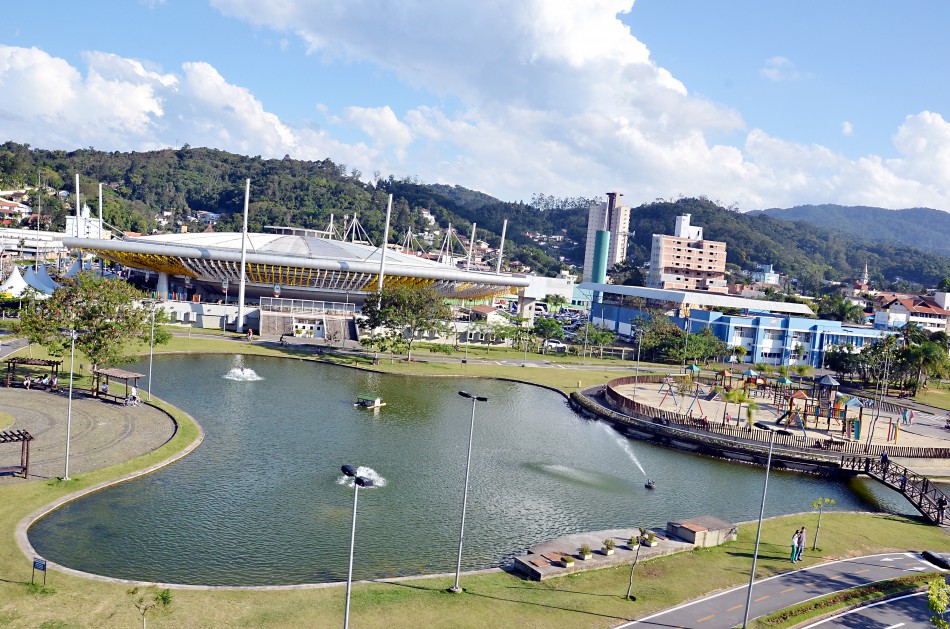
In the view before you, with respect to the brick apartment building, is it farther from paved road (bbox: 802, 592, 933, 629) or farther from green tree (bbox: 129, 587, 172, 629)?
green tree (bbox: 129, 587, 172, 629)

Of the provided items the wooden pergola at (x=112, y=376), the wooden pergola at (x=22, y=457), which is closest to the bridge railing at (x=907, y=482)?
the wooden pergola at (x=22, y=457)

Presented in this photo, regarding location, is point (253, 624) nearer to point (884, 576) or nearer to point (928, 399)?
point (884, 576)

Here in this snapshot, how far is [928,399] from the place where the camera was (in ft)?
223

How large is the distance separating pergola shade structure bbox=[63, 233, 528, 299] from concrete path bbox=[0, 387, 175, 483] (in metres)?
38.4

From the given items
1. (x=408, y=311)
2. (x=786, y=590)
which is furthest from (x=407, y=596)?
(x=408, y=311)

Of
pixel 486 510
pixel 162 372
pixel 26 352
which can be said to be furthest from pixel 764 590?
pixel 26 352

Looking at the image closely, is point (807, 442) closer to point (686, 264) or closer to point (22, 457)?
point (22, 457)

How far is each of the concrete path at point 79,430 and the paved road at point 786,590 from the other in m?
22.6

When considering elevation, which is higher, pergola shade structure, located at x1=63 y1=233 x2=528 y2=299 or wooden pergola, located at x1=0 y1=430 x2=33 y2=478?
pergola shade structure, located at x1=63 y1=233 x2=528 y2=299

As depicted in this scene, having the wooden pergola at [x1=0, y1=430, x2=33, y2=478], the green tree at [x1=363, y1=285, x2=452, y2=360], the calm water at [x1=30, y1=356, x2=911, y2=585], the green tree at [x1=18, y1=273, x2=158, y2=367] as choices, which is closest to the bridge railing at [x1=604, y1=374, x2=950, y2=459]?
the calm water at [x1=30, y1=356, x2=911, y2=585]

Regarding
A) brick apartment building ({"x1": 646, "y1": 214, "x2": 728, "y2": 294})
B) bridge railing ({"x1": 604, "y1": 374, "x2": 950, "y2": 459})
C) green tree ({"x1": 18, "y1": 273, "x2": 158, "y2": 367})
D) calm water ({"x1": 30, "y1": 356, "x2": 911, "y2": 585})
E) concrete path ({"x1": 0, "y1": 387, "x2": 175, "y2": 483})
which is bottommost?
calm water ({"x1": 30, "y1": 356, "x2": 911, "y2": 585})

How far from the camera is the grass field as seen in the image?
17047 millimetres

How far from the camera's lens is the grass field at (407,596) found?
55.9ft

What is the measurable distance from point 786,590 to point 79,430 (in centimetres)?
3090
